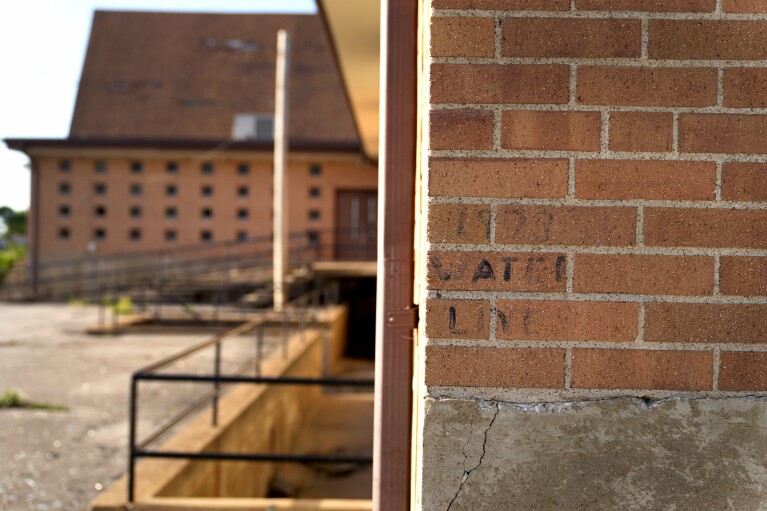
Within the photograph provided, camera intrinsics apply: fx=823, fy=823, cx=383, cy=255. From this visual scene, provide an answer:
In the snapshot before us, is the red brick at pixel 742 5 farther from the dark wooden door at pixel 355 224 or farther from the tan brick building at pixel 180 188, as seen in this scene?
the dark wooden door at pixel 355 224

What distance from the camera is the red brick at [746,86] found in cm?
194

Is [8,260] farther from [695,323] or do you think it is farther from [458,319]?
[695,323]

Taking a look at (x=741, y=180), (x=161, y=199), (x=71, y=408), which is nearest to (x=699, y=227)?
(x=741, y=180)

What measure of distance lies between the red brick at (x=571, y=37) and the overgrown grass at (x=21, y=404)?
22.0ft

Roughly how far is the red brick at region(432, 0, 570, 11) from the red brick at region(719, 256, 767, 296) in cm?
72

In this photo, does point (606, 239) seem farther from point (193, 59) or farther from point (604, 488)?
point (193, 59)

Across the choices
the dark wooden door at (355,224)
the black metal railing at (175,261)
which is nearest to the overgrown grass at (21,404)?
the black metal railing at (175,261)

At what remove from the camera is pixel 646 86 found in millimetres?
1938

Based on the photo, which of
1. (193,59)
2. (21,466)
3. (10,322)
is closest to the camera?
(21,466)

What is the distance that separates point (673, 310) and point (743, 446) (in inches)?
14.5

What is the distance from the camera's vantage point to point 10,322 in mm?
15312

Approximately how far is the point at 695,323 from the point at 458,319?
55 cm

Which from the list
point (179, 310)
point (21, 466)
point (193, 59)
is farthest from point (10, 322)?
point (193, 59)

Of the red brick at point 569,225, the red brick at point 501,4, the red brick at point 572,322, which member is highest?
the red brick at point 501,4
